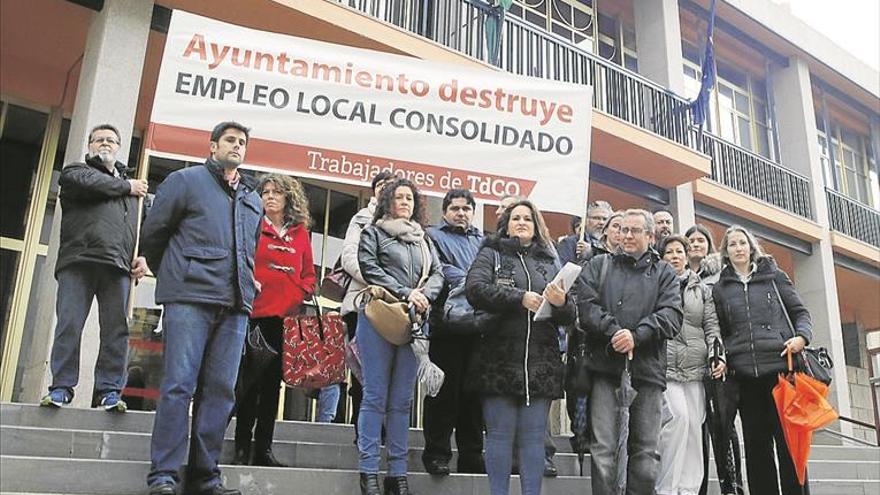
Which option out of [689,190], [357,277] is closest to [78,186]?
[357,277]

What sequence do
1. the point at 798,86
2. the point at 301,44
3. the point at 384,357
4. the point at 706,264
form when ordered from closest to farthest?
the point at 384,357 → the point at 706,264 → the point at 301,44 → the point at 798,86

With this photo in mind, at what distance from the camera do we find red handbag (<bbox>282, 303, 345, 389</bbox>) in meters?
4.53

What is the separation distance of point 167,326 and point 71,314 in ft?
4.12

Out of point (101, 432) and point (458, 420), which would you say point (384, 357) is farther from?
point (101, 432)

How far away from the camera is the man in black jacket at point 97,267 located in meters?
4.42

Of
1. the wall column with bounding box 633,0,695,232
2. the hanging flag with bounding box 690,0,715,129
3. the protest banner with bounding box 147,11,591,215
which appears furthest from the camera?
the wall column with bounding box 633,0,695,232

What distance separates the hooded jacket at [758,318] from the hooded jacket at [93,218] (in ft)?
12.3

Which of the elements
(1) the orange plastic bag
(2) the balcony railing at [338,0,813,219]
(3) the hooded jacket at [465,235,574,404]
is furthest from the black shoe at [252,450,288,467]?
(2) the balcony railing at [338,0,813,219]

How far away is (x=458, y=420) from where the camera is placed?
4.76 m

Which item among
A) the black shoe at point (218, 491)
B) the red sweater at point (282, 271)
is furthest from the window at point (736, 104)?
the black shoe at point (218, 491)

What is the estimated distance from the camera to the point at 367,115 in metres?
6.22

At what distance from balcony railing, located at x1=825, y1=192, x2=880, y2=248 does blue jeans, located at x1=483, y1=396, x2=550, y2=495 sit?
40.9 feet

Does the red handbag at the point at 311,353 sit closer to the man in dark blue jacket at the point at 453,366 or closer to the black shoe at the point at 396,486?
the man in dark blue jacket at the point at 453,366

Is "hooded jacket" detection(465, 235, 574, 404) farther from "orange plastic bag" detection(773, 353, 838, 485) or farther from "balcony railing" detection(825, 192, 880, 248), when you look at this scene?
"balcony railing" detection(825, 192, 880, 248)
